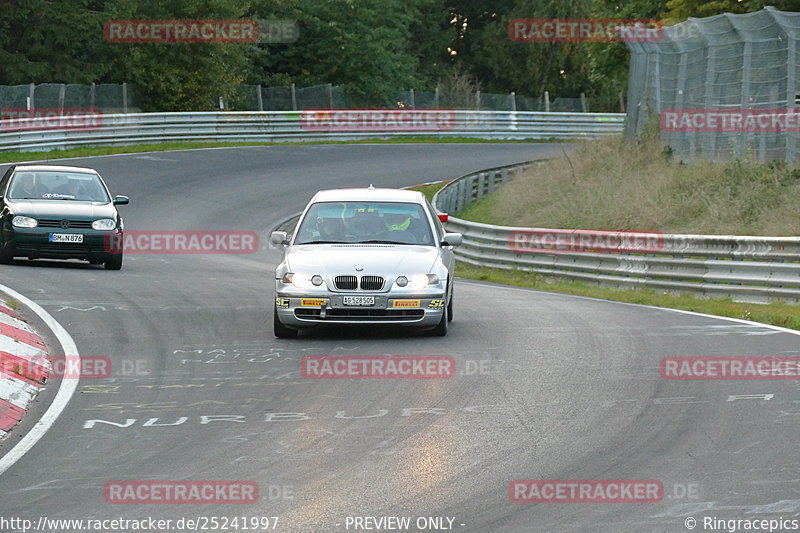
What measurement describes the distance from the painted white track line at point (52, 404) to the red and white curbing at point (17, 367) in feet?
0.61

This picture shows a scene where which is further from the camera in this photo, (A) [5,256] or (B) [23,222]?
(A) [5,256]

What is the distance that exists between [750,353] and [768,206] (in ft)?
37.4

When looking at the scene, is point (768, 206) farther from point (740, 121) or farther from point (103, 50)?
point (103, 50)

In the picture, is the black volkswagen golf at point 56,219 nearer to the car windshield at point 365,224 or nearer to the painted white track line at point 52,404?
the painted white track line at point 52,404

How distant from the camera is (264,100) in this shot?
53.0 m

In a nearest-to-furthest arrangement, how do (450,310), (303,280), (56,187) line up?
1. (303,280)
2. (450,310)
3. (56,187)

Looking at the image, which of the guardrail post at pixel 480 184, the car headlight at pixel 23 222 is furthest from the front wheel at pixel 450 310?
the guardrail post at pixel 480 184

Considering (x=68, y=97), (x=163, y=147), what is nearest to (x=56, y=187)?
(x=163, y=147)

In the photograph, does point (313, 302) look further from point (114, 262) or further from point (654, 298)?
point (114, 262)

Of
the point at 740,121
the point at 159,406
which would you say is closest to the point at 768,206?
the point at 740,121

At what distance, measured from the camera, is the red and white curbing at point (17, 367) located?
9625 millimetres

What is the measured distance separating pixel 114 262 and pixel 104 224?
681 millimetres

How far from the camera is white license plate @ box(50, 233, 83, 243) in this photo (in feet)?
65.5

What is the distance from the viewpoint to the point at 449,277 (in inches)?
543
